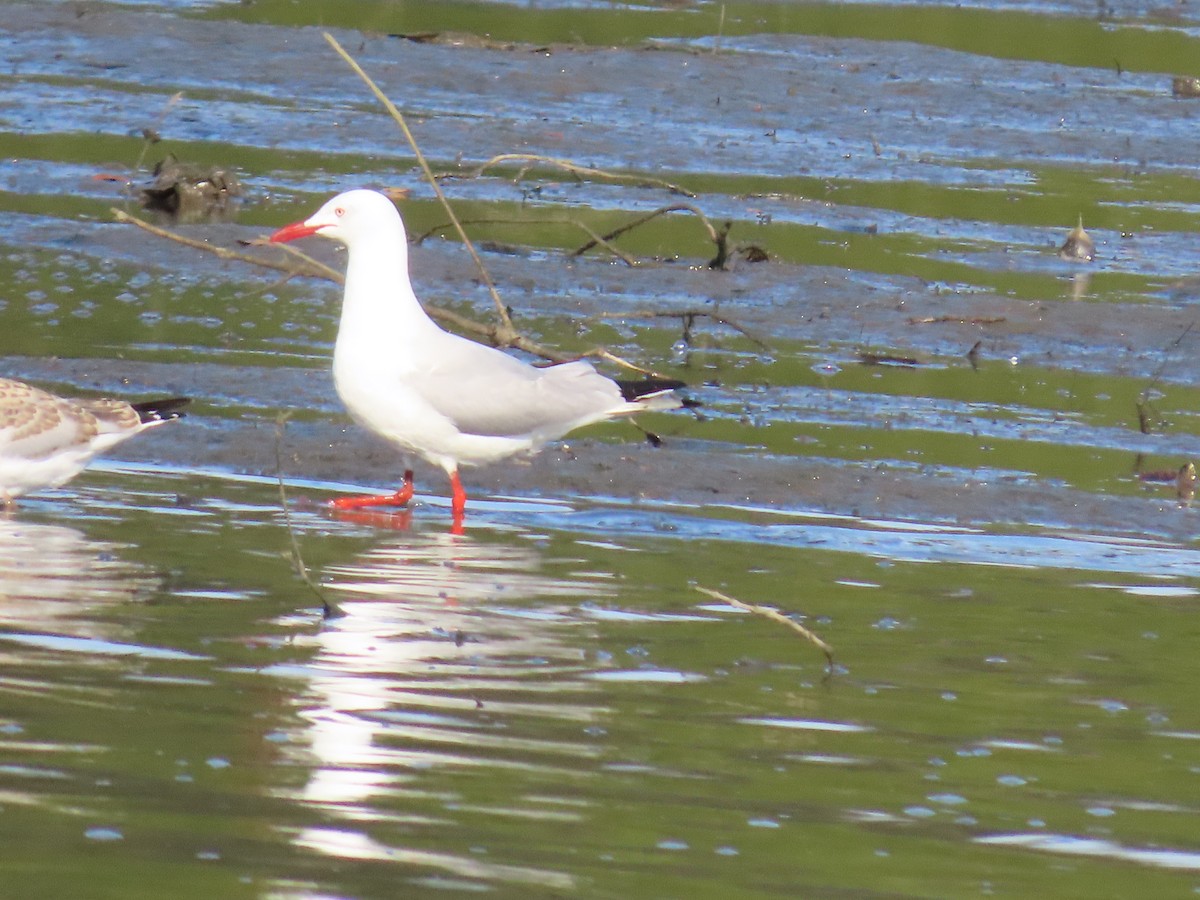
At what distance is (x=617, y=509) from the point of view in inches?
342

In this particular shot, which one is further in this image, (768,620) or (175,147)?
(175,147)

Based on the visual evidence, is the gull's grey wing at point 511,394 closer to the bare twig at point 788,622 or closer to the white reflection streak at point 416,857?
the bare twig at point 788,622

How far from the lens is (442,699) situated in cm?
571

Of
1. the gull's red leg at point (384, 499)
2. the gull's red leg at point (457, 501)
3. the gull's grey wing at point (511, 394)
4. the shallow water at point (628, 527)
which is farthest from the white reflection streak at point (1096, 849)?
the gull's grey wing at point (511, 394)

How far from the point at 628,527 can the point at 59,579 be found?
227 cm

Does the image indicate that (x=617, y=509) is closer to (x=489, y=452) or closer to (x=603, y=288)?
(x=489, y=452)

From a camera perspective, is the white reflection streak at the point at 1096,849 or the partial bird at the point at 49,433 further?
the partial bird at the point at 49,433

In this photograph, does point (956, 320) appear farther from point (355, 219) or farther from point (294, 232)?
point (294, 232)

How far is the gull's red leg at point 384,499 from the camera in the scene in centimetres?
836

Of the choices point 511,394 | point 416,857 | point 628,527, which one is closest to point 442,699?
point 416,857

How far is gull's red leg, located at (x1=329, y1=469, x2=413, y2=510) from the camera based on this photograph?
8359mm

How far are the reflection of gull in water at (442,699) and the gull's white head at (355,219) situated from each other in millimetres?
1806

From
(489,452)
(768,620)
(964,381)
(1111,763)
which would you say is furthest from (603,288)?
(1111,763)

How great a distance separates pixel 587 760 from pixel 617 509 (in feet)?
11.4
